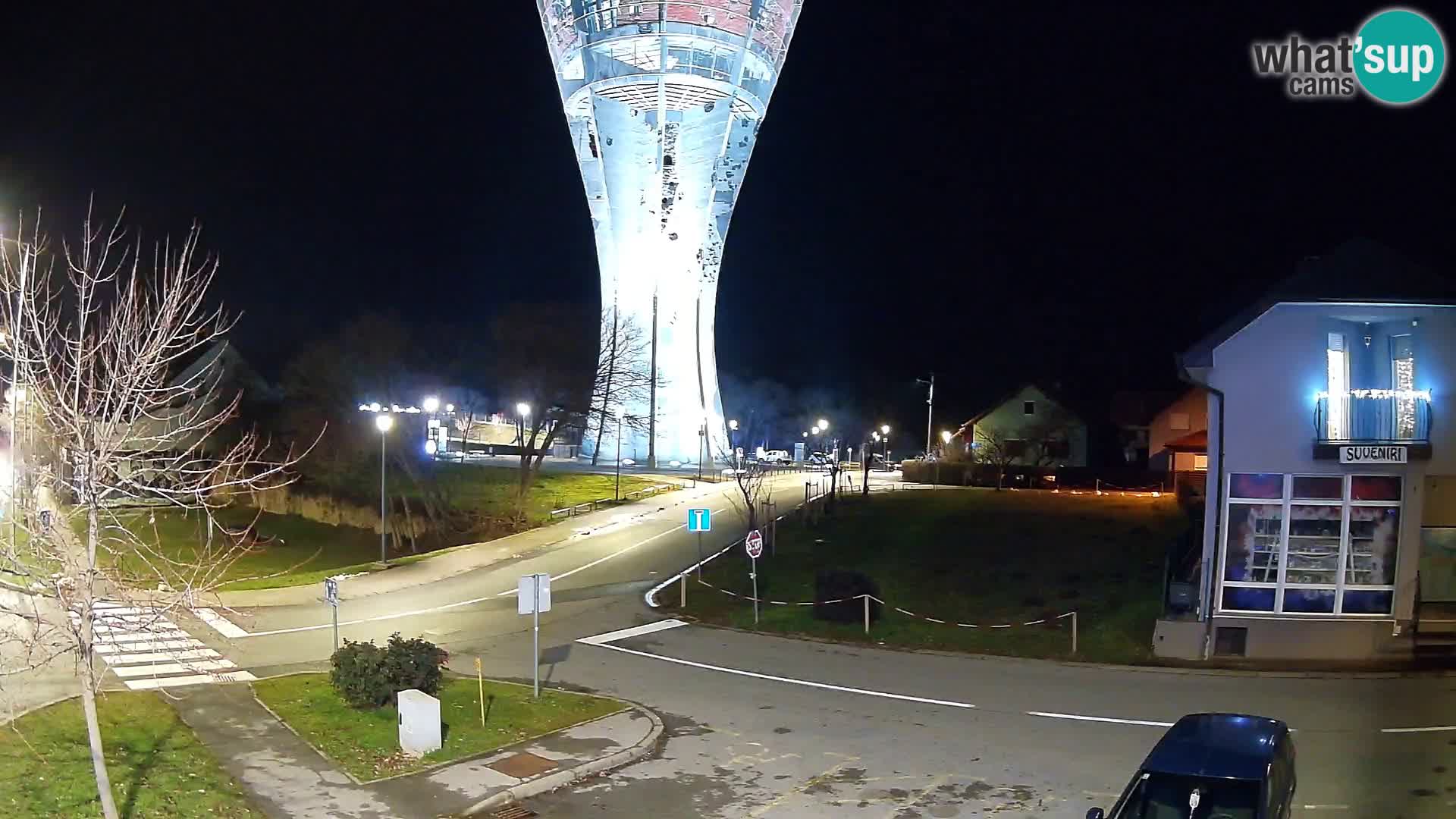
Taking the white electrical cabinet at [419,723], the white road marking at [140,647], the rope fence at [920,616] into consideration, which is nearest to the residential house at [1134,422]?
the rope fence at [920,616]

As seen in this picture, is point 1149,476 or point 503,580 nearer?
point 503,580

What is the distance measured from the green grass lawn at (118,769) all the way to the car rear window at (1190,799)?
9160mm

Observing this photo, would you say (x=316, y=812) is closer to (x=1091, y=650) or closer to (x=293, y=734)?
(x=293, y=734)

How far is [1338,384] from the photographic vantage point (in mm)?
19625

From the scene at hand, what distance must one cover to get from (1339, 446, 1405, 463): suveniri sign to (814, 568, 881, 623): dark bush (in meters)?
10.1

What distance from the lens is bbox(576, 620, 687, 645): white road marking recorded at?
21.7 metres

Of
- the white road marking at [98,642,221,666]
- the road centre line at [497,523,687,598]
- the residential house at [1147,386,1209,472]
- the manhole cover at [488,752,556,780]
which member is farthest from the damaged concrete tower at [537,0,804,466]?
the manhole cover at [488,752,556,780]

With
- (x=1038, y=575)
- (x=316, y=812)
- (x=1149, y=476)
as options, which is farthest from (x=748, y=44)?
(x=316, y=812)

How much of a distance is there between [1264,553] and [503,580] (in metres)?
19.9

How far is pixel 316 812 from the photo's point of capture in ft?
37.1

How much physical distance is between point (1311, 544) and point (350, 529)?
4146 centimetres

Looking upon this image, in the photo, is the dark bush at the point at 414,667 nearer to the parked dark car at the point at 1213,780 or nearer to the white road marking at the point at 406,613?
the white road marking at the point at 406,613

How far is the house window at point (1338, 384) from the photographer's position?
1959cm

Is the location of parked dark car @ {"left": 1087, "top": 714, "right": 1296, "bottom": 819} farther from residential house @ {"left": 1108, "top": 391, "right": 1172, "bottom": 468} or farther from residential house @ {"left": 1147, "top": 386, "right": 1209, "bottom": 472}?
residential house @ {"left": 1108, "top": 391, "right": 1172, "bottom": 468}
